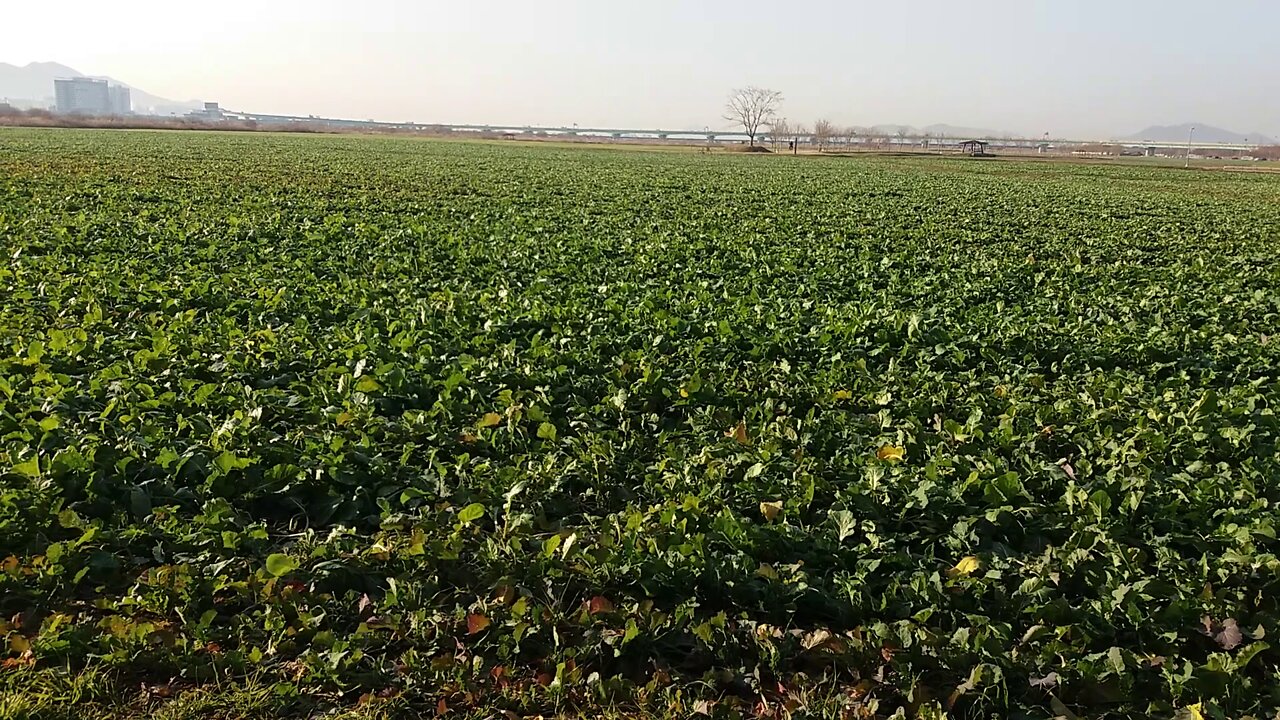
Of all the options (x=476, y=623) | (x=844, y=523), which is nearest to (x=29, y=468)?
(x=476, y=623)

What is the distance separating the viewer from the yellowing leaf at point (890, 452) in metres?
5.26

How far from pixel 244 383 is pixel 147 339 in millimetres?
1572

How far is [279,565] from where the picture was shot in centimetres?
381

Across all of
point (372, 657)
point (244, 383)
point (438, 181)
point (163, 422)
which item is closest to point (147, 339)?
point (244, 383)

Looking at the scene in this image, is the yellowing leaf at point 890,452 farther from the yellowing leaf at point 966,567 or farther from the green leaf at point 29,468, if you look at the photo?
the green leaf at point 29,468

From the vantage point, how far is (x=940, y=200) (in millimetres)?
27031

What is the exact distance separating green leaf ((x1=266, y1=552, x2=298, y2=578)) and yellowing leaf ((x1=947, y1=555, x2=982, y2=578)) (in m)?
3.34

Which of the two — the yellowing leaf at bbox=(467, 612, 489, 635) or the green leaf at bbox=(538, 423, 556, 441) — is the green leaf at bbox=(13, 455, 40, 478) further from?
the green leaf at bbox=(538, 423, 556, 441)

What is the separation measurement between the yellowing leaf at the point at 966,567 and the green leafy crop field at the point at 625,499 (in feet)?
0.17

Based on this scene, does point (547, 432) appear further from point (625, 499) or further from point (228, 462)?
point (228, 462)

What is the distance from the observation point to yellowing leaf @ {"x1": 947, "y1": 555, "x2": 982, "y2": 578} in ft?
13.2

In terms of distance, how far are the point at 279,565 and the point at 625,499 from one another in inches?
78.4

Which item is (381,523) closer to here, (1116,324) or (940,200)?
(1116,324)

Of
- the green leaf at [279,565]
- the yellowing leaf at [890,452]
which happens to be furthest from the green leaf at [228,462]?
the yellowing leaf at [890,452]
